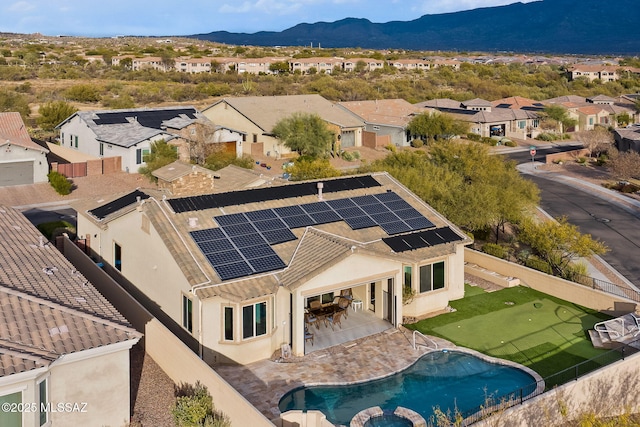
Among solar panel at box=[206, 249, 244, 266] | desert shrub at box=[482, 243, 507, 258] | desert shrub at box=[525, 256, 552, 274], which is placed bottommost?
desert shrub at box=[525, 256, 552, 274]

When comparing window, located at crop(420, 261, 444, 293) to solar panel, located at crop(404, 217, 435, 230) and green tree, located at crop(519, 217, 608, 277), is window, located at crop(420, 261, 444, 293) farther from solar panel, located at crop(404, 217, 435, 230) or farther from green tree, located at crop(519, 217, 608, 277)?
green tree, located at crop(519, 217, 608, 277)

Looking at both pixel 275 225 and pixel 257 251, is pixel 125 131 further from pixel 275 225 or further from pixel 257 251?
pixel 257 251

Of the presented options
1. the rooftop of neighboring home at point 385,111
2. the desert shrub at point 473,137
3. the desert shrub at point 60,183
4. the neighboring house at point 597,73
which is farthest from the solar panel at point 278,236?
the neighboring house at point 597,73

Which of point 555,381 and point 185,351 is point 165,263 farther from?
point 555,381

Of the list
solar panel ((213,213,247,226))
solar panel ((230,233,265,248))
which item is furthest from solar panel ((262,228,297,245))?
solar panel ((213,213,247,226))

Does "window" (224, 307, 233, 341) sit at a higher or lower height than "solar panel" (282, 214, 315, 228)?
lower

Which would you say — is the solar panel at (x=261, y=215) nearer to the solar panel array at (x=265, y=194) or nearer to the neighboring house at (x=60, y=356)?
the solar panel array at (x=265, y=194)

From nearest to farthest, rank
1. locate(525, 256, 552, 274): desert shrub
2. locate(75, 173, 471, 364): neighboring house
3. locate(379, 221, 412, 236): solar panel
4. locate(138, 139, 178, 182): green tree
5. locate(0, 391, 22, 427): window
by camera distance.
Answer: locate(0, 391, 22, 427): window
locate(75, 173, 471, 364): neighboring house
locate(379, 221, 412, 236): solar panel
locate(525, 256, 552, 274): desert shrub
locate(138, 139, 178, 182): green tree

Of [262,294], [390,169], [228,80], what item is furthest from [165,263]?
[228,80]

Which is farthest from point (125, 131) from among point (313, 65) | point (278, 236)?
point (313, 65)
